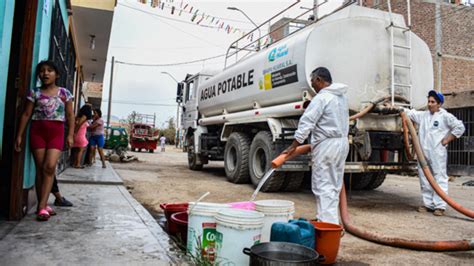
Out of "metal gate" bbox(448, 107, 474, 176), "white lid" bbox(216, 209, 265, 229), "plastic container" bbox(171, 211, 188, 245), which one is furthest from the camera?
"metal gate" bbox(448, 107, 474, 176)

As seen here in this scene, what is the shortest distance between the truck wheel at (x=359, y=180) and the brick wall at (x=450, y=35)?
14.8 metres

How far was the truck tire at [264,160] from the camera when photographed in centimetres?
669

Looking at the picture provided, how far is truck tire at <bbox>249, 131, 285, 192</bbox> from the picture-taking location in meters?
6.69

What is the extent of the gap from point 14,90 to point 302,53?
13.5ft

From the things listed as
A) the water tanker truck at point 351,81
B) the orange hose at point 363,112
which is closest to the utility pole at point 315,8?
the water tanker truck at point 351,81

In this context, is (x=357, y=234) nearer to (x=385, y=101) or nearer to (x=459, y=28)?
(x=385, y=101)

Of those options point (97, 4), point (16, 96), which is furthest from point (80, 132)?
point (16, 96)

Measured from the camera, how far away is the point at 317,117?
3.72m

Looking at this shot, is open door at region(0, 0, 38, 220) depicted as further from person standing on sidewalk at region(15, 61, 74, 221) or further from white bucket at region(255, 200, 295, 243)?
white bucket at region(255, 200, 295, 243)

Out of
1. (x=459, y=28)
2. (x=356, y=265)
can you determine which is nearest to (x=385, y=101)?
(x=356, y=265)

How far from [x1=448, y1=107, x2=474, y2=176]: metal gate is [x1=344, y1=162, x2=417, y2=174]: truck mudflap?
8.59 meters

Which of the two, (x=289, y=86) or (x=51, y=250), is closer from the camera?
(x=51, y=250)

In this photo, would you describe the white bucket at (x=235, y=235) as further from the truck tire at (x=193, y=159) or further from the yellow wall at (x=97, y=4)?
the truck tire at (x=193, y=159)

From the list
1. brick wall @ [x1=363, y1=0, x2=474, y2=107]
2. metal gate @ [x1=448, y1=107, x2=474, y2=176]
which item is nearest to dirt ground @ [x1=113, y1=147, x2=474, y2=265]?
metal gate @ [x1=448, y1=107, x2=474, y2=176]
